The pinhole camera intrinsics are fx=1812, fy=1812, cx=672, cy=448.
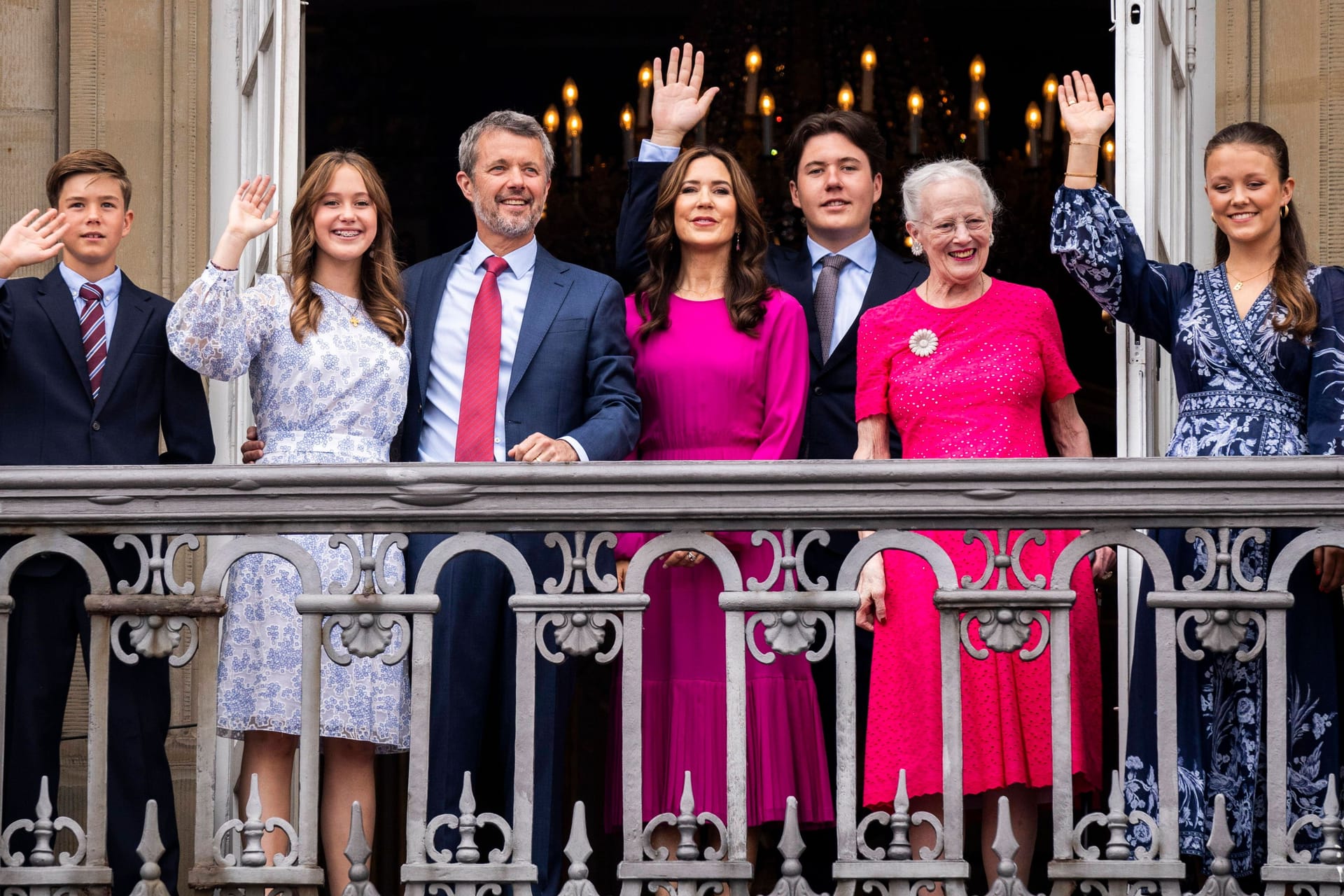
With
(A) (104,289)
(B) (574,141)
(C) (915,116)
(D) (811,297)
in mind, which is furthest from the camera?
(B) (574,141)

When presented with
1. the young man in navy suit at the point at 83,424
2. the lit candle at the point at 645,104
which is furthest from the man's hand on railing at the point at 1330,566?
the lit candle at the point at 645,104

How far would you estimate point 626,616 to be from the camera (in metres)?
4.09

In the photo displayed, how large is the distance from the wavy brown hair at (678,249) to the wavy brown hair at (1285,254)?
127 cm

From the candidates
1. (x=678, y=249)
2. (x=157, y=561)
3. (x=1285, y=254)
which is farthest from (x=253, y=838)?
(x=1285, y=254)

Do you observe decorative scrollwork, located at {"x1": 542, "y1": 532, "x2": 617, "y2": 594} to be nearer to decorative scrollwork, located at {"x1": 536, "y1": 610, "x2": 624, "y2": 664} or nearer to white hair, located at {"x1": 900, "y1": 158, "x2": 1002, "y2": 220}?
decorative scrollwork, located at {"x1": 536, "y1": 610, "x2": 624, "y2": 664}

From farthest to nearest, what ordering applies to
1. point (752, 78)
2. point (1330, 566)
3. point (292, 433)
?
point (752, 78) → point (292, 433) → point (1330, 566)

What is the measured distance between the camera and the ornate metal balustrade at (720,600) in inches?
159

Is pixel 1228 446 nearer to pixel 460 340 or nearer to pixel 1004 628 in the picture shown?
pixel 1004 628

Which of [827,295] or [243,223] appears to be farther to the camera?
[827,295]

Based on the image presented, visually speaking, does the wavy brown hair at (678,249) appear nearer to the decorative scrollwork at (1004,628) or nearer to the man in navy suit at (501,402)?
the man in navy suit at (501,402)

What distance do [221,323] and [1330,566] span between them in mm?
2885

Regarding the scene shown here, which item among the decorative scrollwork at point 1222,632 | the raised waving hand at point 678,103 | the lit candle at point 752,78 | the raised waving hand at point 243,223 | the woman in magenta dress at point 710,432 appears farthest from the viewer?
the lit candle at point 752,78

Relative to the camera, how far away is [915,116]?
30.0ft

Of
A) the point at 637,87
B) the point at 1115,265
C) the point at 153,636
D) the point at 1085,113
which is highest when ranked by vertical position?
the point at 637,87
